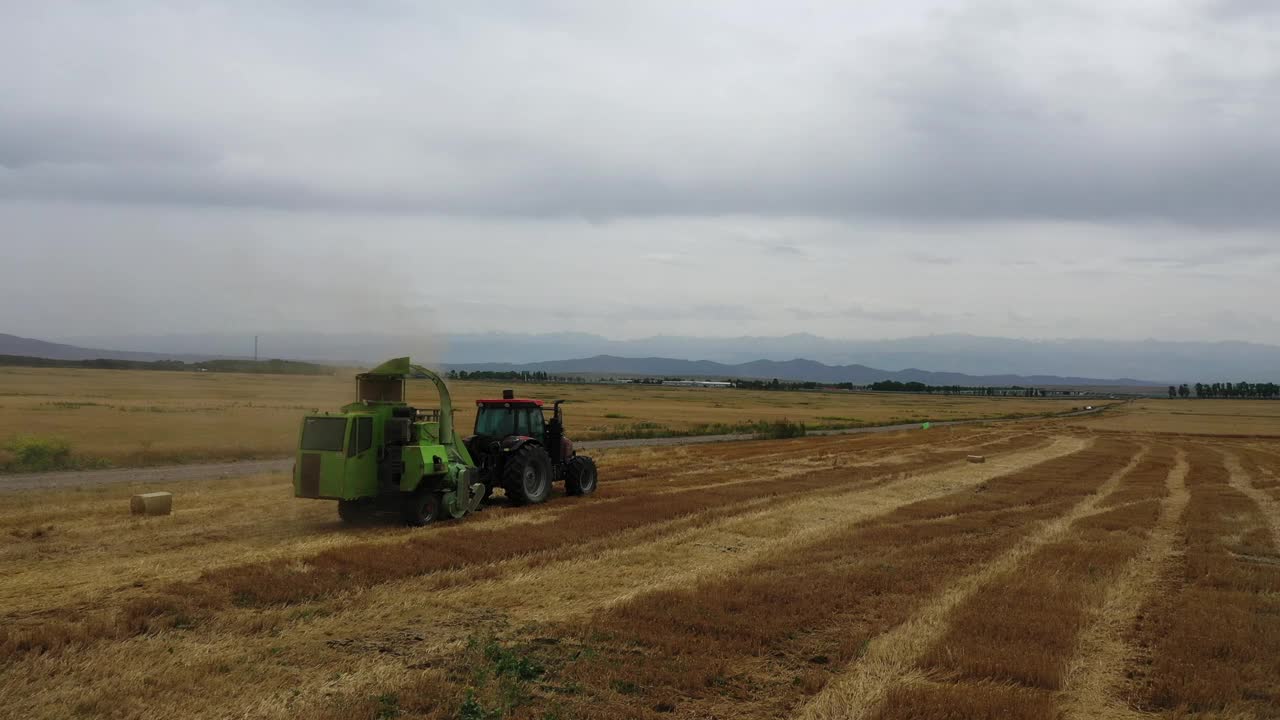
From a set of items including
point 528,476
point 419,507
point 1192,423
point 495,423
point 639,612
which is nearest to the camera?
point 639,612

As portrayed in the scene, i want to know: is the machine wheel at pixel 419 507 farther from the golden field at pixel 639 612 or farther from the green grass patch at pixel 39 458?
the green grass patch at pixel 39 458

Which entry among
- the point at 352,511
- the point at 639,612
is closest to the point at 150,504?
the point at 352,511

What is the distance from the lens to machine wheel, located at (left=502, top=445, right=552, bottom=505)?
58.7ft

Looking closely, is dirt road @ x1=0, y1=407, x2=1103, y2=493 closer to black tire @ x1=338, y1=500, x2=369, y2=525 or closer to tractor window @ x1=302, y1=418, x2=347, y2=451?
black tire @ x1=338, y1=500, x2=369, y2=525

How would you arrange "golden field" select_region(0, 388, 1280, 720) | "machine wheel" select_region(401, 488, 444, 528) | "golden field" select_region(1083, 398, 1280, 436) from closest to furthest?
"golden field" select_region(0, 388, 1280, 720), "machine wheel" select_region(401, 488, 444, 528), "golden field" select_region(1083, 398, 1280, 436)

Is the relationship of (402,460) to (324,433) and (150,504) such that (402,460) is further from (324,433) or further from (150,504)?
(150,504)

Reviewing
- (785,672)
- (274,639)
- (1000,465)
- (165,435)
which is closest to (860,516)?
(785,672)

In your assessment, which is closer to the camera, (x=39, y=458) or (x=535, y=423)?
(x=535, y=423)

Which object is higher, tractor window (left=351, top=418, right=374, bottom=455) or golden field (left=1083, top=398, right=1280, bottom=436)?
tractor window (left=351, top=418, right=374, bottom=455)

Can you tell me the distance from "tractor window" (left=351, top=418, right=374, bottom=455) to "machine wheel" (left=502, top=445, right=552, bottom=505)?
3.74 meters

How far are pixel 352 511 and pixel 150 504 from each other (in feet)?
12.1

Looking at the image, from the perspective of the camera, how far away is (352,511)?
16.0 m

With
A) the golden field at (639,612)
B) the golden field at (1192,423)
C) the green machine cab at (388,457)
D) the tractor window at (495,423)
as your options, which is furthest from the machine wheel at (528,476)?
the golden field at (1192,423)

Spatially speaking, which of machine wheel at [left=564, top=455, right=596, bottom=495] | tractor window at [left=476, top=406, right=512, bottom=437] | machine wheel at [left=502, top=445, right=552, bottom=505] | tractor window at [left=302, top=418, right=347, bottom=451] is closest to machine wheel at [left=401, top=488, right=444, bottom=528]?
tractor window at [left=302, top=418, right=347, bottom=451]
